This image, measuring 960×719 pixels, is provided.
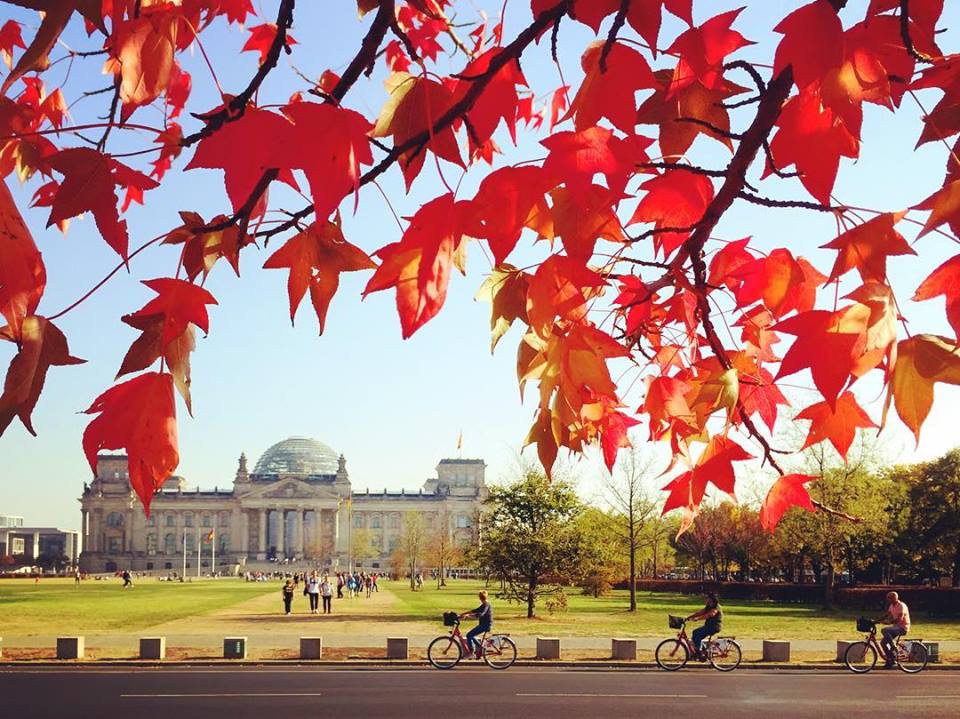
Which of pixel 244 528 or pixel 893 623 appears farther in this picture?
pixel 244 528

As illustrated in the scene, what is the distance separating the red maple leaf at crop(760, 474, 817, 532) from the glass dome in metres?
125

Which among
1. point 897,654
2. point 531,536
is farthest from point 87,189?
point 531,536

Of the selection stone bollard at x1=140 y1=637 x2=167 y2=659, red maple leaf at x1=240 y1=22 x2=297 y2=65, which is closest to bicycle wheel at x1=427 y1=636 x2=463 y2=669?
stone bollard at x1=140 y1=637 x2=167 y2=659

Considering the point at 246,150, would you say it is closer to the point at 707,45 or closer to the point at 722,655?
the point at 707,45

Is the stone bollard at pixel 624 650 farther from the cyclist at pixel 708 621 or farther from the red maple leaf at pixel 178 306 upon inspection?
the red maple leaf at pixel 178 306

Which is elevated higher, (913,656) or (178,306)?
(178,306)

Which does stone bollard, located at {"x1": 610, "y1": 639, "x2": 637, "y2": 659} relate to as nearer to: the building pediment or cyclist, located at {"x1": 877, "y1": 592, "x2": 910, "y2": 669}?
cyclist, located at {"x1": 877, "y1": 592, "x2": 910, "y2": 669}

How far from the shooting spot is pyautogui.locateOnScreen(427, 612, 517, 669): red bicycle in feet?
58.6

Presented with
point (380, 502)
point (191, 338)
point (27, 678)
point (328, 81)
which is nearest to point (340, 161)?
point (191, 338)

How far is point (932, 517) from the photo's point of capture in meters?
42.1

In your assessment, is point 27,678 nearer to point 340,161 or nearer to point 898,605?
point 898,605

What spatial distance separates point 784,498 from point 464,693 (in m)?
13.2

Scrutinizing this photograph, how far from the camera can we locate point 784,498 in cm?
222

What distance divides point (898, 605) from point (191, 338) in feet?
61.3
